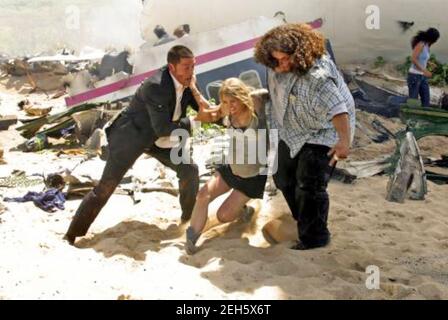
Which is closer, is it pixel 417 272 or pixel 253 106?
pixel 417 272

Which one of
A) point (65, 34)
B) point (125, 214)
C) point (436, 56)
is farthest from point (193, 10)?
point (125, 214)

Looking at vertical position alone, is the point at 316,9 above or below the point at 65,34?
above

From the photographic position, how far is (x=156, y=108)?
4.36m

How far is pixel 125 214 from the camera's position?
17.2 ft

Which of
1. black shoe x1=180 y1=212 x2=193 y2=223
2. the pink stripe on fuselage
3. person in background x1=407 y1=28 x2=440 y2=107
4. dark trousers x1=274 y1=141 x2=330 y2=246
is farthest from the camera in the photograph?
the pink stripe on fuselage

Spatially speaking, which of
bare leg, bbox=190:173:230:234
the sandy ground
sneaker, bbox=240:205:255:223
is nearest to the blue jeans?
the sandy ground

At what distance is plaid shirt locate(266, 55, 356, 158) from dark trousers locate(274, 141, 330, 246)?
0.08 meters

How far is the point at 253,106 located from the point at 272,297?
1503 mm

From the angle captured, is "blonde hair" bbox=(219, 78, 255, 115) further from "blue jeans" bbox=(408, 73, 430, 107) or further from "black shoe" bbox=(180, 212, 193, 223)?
"blue jeans" bbox=(408, 73, 430, 107)

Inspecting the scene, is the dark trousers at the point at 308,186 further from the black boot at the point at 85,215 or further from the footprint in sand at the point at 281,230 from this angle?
the black boot at the point at 85,215

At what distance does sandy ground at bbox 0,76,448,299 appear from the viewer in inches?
140

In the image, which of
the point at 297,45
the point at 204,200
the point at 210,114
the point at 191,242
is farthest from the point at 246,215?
the point at 297,45

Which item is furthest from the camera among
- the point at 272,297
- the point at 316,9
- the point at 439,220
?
the point at 316,9

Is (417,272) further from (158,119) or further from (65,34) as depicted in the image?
(65,34)
